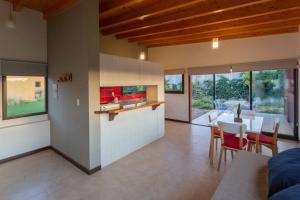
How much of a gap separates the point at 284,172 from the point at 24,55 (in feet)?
14.2

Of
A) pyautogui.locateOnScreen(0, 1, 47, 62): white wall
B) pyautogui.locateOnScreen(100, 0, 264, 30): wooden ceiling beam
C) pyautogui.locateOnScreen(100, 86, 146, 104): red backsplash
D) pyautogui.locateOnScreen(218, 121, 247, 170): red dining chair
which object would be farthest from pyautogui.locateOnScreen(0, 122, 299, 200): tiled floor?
pyautogui.locateOnScreen(100, 0, 264, 30): wooden ceiling beam

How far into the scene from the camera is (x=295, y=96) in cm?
442

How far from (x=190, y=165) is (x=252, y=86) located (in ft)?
11.2

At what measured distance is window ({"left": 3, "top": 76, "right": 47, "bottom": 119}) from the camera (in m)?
3.33

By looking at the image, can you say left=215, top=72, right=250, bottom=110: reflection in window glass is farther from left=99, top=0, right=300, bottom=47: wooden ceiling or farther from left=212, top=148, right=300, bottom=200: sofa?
left=212, top=148, right=300, bottom=200: sofa

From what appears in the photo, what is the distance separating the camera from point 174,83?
662 centimetres

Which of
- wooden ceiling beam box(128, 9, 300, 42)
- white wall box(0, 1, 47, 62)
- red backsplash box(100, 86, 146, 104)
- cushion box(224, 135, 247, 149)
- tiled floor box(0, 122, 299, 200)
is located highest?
wooden ceiling beam box(128, 9, 300, 42)

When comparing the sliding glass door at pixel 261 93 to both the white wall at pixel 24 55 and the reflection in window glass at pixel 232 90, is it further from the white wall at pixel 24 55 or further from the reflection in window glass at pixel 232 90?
the white wall at pixel 24 55

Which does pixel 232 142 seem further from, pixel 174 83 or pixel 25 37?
pixel 25 37

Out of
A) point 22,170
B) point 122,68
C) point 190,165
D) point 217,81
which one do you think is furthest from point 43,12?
point 217,81

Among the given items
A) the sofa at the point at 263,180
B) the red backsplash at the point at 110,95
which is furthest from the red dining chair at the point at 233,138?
the red backsplash at the point at 110,95

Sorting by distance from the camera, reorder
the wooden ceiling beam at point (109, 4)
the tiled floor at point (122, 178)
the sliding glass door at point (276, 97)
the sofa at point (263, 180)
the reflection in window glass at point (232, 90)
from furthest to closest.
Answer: the reflection in window glass at point (232, 90)
the sliding glass door at point (276, 97)
the wooden ceiling beam at point (109, 4)
the tiled floor at point (122, 178)
the sofa at point (263, 180)

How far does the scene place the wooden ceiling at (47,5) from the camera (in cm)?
306

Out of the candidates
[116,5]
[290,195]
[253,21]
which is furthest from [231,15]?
[290,195]
